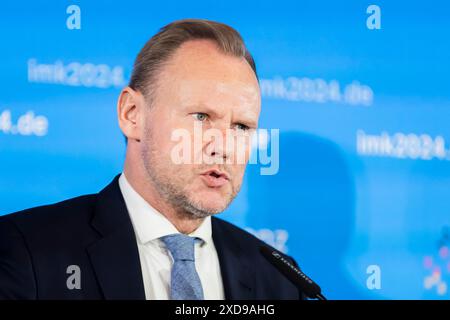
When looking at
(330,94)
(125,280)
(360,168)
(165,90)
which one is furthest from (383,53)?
(125,280)

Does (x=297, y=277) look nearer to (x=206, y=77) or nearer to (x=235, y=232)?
(x=235, y=232)

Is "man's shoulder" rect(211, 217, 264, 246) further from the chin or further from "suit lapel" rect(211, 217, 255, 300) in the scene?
the chin

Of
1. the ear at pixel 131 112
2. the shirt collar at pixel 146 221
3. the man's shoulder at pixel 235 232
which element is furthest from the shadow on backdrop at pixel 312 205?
the ear at pixel 131 112

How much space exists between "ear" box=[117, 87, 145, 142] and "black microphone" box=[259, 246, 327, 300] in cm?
47

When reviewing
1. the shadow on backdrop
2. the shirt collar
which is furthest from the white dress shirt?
the shadow on backdrop

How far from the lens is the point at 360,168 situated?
94.1 inches

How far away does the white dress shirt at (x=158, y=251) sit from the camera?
6.04 ft

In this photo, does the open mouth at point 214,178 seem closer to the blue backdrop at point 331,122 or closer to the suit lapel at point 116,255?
the suit lapel at point 116,255

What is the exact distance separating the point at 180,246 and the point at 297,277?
0.31 metres

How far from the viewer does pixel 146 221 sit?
189cm
